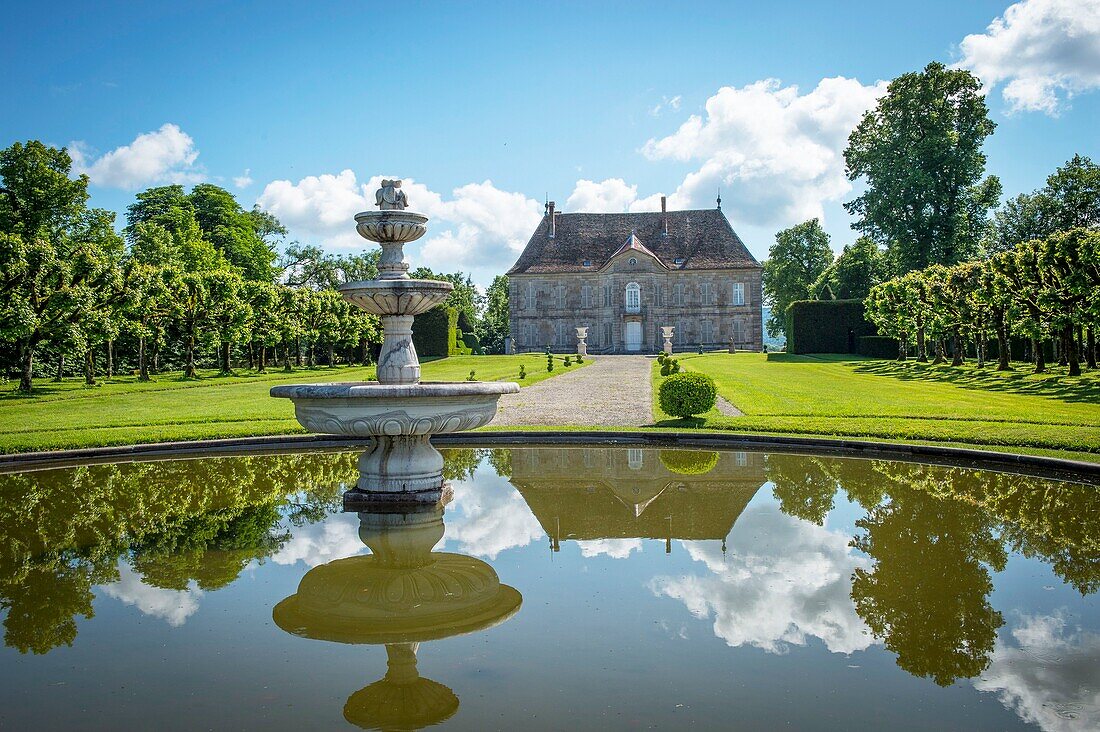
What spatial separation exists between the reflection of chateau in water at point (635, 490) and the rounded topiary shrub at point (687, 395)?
2425mm

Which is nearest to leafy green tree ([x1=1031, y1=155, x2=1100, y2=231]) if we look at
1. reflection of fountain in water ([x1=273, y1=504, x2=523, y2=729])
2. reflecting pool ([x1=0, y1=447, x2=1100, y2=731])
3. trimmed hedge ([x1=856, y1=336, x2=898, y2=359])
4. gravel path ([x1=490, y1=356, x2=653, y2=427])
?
trimmed hedge ([x1=856, y1=336, x2=898, y2=359])

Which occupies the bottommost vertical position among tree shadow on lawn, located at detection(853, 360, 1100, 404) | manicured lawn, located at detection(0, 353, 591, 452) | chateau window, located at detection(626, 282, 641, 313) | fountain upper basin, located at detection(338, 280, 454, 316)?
tree shadow on lawn, located at detection(853, 360, 1100, 404)

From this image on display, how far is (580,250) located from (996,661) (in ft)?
191

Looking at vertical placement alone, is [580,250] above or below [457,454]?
above

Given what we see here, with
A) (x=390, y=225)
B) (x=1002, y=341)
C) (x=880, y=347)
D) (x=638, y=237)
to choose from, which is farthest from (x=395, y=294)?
(x=638, y=237)

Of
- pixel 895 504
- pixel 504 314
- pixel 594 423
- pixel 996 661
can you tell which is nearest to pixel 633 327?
pixel 504 314

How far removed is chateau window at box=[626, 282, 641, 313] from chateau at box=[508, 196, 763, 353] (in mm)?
77

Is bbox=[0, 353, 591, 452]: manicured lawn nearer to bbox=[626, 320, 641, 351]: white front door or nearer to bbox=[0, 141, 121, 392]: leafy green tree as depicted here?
bbox=[0, 141, 121, 392]: leafy green tree

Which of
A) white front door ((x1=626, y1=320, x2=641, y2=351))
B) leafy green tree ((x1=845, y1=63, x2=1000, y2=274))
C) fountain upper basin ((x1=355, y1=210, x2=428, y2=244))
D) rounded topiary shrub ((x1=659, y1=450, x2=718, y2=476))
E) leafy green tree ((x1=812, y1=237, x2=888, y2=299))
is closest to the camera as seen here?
fountain upper basin ((x1=355, y1=210, x2=428, y2=244))

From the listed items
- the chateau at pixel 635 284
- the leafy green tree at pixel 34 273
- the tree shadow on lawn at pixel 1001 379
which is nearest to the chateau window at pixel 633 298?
the chateau at pixel 635 284

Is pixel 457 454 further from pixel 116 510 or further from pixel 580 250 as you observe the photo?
pixel 580 250

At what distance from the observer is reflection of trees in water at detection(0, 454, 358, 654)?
5391mm

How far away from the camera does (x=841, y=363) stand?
38.5 metres

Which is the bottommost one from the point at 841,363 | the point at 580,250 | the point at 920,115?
the point at 841,363
